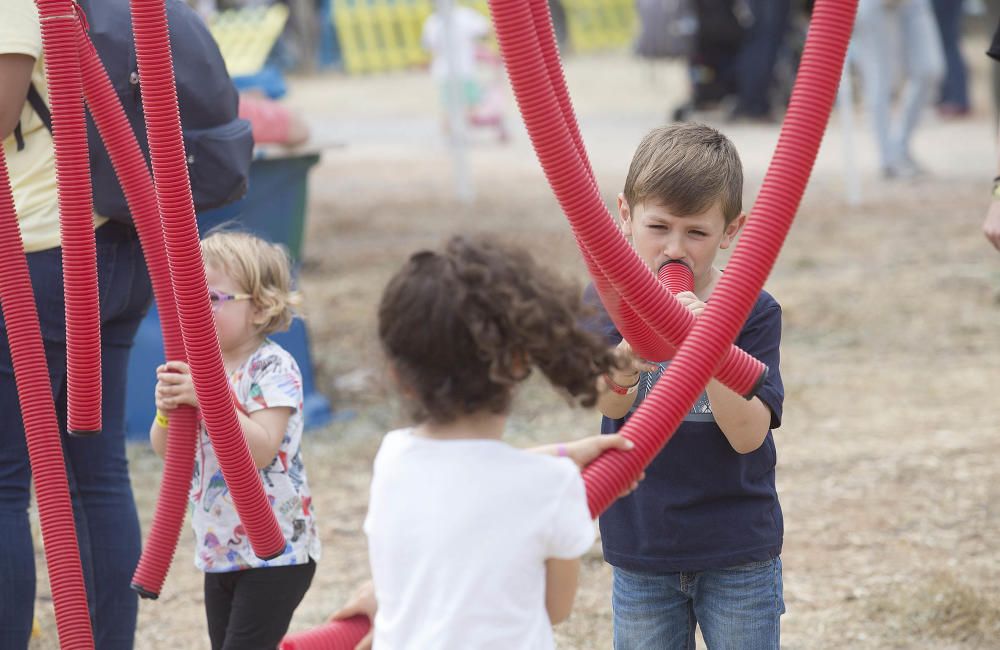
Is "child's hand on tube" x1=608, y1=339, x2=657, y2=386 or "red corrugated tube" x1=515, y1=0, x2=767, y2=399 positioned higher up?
"red corrugated tube" x1=515, y1=0, x2=767, y2=399

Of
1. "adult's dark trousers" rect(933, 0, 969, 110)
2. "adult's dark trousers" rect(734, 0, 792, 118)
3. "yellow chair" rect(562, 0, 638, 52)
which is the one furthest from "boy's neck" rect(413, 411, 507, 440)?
"yellow chair" rect(562, 0, 638, 52)

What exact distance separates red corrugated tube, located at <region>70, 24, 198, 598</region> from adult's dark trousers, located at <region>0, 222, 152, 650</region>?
33 centimetres

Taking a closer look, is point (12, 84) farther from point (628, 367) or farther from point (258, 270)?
point (628, 367)

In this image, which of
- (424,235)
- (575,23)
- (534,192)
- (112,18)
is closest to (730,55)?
(534,192)

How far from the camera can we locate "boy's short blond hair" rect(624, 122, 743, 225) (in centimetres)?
209

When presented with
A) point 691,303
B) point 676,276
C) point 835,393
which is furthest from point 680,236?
point 835,393

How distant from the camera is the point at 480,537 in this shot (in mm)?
1565

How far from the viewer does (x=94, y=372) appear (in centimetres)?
220

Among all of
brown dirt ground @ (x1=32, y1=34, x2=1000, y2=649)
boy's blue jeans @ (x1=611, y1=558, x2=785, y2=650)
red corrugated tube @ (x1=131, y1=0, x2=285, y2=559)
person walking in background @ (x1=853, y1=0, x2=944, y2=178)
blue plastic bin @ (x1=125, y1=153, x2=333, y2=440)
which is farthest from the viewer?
person walking in background @ (x1=853, y1=0, x2=944, y2=178)

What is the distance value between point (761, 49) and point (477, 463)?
1209 centimetres

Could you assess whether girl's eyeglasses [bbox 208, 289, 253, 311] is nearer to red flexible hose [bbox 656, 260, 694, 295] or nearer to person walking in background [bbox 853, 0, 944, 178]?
red flexible hose [bbox 656, 260, 694, 295]

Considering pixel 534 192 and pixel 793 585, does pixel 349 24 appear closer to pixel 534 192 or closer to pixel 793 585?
pixel 534 192

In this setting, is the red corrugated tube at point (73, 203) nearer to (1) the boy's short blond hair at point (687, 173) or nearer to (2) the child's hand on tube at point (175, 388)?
(2) the child's hand on tube at point (175, 388)

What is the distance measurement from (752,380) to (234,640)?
1.22 metres
